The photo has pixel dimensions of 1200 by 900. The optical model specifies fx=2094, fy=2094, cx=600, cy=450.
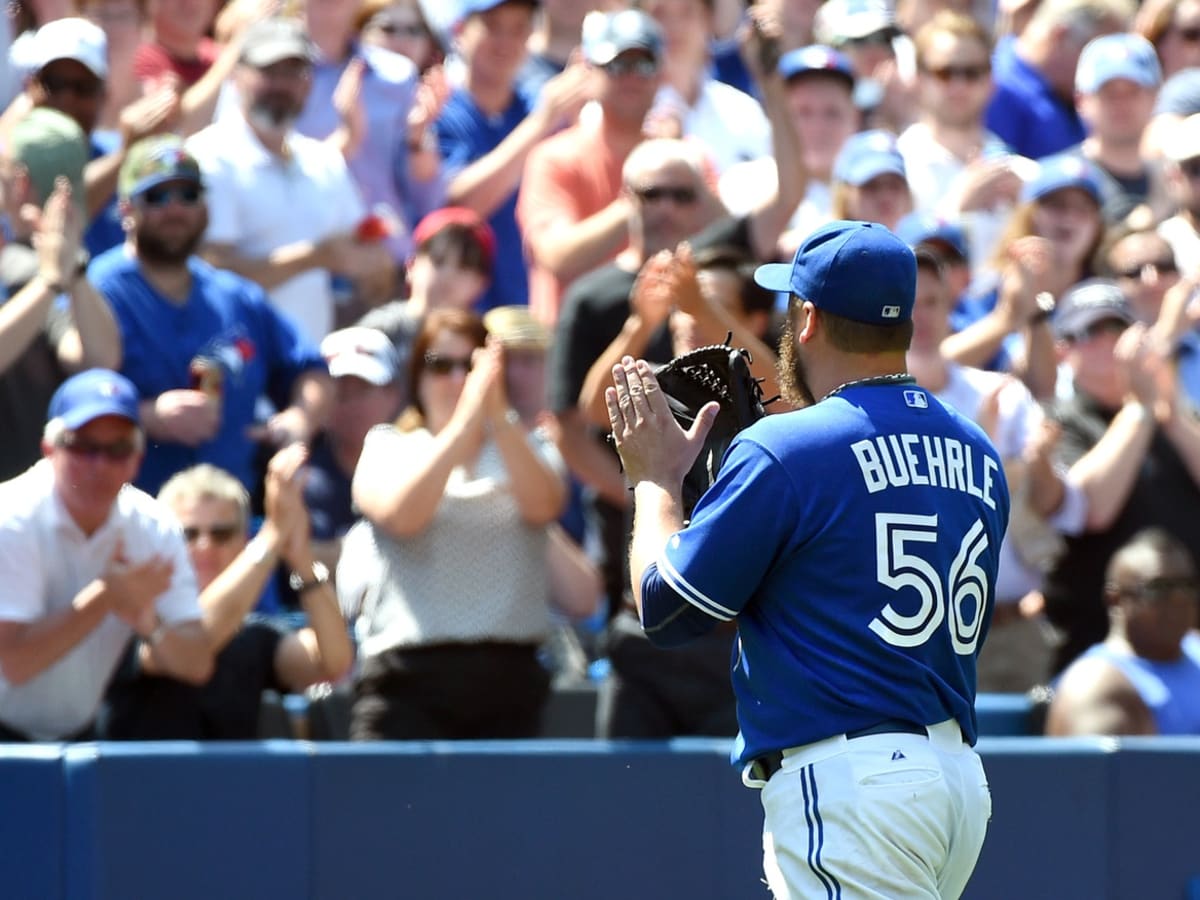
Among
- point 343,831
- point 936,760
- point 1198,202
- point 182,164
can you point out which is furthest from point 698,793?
point 1198,202

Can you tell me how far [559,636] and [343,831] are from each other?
172cm

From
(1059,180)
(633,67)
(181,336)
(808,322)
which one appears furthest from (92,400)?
(1059,180)

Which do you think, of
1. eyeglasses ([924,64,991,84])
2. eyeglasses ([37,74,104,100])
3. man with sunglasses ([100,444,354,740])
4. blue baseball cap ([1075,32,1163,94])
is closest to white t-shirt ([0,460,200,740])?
man with sunglasses ([100,444,354,740])

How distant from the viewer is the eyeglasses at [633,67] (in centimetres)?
860

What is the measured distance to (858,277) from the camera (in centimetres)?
425

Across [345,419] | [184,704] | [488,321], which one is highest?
[488,321]

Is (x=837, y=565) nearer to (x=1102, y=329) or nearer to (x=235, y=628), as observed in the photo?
(x=235, y=628)

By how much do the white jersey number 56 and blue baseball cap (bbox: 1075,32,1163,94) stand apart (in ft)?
19.5

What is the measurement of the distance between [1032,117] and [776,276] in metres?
6.53

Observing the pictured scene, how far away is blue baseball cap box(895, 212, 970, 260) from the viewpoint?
8.41 meters

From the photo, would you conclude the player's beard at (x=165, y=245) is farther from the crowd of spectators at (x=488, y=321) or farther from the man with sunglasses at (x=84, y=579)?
the man with sunglasses at (x=84, y=579)

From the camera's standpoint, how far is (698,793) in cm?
640

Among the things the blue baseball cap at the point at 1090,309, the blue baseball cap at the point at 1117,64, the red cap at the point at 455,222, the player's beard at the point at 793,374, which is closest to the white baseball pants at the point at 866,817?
the player's beard at the point at 793,374

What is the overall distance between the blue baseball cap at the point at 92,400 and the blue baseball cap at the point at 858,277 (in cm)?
301
